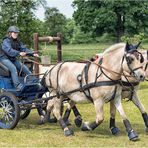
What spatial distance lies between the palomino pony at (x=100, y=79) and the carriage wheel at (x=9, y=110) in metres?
0.87

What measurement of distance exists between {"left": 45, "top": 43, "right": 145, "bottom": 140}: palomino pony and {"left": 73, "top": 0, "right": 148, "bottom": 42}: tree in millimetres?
48841

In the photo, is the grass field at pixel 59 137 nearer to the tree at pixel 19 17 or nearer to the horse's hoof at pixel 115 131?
the horse's hoof at pixel 115 131

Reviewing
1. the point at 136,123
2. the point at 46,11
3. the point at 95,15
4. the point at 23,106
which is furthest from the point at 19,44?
the point at 95,15

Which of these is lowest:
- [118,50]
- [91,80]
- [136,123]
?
[136,123]

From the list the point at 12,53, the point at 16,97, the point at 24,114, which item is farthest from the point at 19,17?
the point at 16,97

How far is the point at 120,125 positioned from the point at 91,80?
2.05 meters

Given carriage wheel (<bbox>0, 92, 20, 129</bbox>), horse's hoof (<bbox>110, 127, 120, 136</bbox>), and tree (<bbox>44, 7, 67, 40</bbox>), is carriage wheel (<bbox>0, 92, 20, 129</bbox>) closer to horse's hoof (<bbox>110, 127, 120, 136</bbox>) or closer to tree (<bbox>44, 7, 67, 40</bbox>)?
horse's hoof (<bbox>110, 127, 120, 136</bbox>)

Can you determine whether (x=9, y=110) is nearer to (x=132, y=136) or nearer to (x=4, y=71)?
(x=4, y=71)

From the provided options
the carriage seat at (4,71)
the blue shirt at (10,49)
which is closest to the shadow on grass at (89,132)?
the carriage seat at (4,71)

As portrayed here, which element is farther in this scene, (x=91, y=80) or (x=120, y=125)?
(x=120, y=125)

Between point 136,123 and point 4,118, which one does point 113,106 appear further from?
point 4,118

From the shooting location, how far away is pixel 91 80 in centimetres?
846

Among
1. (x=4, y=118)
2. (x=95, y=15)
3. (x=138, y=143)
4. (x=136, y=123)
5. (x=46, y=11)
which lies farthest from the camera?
(x=95, y=15)

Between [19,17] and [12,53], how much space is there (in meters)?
17.7
